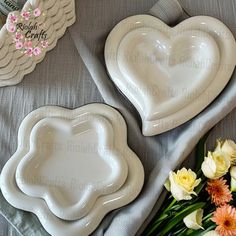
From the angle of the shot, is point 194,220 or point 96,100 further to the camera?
point 96,100

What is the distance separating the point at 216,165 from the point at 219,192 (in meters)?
0.06

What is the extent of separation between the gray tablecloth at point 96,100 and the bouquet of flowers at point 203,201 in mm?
36

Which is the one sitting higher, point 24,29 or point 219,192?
point 24,29

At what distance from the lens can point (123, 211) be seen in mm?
760

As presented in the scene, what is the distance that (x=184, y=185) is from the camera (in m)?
0.67

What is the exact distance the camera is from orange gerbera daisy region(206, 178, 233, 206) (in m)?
0.70

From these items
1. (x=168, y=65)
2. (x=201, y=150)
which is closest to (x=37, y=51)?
(x=168, y=65)

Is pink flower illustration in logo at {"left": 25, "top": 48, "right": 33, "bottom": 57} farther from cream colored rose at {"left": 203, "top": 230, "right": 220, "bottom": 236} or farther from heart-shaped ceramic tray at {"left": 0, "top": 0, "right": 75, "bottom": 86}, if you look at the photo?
cream colored rose at {"left": 203, "top": 230, "right": 220, "bottom": 236}

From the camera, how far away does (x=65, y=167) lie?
2.57 feet

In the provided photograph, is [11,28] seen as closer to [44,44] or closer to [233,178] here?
[44,44]

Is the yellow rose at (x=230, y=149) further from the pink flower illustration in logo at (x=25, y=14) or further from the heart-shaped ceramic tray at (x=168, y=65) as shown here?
the pink flower illustration in logo at (x=25, y=14)

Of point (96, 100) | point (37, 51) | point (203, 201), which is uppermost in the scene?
point (37, 51)

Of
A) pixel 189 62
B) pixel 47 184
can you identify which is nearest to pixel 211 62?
pixel 189 62

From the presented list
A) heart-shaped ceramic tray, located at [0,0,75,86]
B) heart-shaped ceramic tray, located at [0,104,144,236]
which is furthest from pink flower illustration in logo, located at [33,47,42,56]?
heart-shaped ceramic tray, located at [0,104,144,236]
